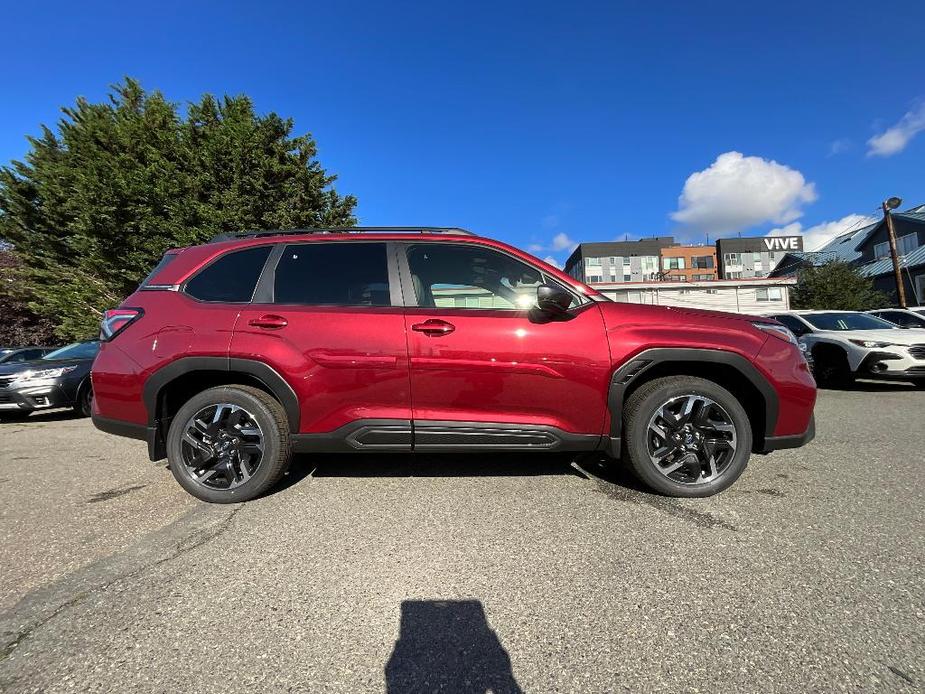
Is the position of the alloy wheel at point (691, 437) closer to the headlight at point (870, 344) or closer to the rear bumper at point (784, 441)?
the rear bumper at point (784, 441)

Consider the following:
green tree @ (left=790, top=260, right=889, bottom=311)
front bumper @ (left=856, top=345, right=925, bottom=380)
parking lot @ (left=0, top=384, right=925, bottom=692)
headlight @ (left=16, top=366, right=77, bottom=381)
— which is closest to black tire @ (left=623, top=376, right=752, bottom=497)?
parking lot @ (left=0, top=384, right=925, bottom=692)

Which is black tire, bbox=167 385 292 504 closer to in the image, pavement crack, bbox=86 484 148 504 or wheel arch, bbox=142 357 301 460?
wheel arch, bbox=142 357 301 460

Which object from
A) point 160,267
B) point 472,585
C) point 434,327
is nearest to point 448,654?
point 472,585

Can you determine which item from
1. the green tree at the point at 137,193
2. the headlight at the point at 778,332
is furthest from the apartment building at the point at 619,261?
the headlight at the point at 778,332

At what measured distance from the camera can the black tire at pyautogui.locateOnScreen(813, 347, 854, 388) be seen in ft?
26.7

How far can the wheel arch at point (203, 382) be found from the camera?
2.96m

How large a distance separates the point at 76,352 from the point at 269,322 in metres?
8.24

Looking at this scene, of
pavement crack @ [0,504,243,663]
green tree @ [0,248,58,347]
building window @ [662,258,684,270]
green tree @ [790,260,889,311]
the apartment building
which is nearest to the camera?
pavement crack @ [0,504,243,663]

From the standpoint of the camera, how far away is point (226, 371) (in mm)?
3020

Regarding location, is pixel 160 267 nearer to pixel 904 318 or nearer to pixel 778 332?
pixel 778 332

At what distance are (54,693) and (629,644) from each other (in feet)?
6.42

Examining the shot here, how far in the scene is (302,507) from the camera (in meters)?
2.99

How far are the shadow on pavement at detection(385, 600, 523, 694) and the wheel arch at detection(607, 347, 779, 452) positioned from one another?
1.59 m

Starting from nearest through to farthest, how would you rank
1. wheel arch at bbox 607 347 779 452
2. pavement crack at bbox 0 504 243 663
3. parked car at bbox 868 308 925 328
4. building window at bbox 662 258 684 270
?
pavement crack at bbox 0 504 243 663, wheel arch at bbox 607 347 779 452, parked car at bbox 868 308 925 328, building window at bbox 662 258 684 270
